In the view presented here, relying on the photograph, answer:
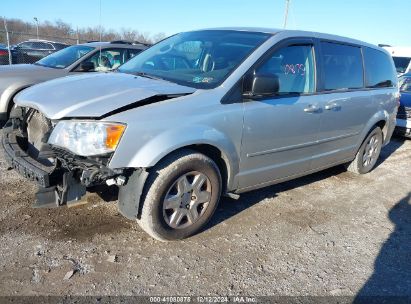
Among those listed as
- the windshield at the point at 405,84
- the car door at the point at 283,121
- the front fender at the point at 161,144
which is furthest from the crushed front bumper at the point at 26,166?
the windshield at the point at 405,84

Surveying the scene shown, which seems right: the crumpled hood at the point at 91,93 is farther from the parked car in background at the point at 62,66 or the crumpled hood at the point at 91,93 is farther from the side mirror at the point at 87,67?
the side mirror at the point at 87,67

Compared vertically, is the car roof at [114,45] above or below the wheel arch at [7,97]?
above

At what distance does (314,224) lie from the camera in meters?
3.90

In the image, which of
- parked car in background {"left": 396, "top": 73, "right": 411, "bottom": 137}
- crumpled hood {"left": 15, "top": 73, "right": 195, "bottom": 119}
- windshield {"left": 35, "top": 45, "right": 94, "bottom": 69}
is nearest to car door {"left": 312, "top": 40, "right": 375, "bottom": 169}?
crumpled hood {"left": 15, "top": 73, "right": 195, "bottom": 119}

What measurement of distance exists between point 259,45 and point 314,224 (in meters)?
1.91

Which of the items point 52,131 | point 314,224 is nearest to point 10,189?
point 52,131

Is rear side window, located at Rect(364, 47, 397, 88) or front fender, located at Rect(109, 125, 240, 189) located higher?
rear side window, located at Rect(364, 47, 397, 88)

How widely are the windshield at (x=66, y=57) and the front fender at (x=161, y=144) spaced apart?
4603mm

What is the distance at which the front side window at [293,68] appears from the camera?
11.9ft

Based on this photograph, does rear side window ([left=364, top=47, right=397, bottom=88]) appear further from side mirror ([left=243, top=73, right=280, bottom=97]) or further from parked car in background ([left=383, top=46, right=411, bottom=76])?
parked car in background ([left=383, top=46, right=411, bottom=76])

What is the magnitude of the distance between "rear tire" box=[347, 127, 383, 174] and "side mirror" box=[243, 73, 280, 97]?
107 inches

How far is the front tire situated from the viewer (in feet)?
9.73

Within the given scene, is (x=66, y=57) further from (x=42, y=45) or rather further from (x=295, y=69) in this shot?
(x=42, y=45)

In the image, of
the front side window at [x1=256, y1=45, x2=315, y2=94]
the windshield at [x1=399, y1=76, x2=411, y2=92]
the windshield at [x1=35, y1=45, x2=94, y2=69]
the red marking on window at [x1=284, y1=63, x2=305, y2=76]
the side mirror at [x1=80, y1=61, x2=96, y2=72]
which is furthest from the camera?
the windshield at [x1=399, y1=76, x2=411, y2=92]
